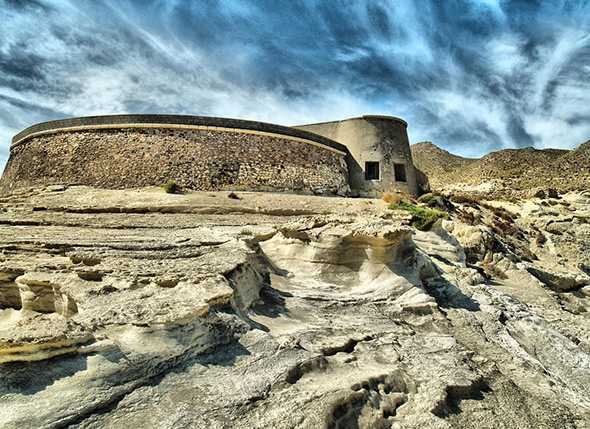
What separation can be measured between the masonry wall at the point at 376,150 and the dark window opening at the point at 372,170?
0.98 feet

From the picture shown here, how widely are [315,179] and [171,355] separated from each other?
15746 millimetres

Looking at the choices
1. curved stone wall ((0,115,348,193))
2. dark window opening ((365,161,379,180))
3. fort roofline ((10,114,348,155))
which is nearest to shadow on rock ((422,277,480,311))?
curved stone wall ((0,115,348,193))

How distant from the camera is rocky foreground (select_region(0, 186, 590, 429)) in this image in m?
3.86

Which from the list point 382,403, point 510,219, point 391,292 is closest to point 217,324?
point 382,403

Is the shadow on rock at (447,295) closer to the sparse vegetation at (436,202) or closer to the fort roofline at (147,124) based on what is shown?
the sparse vegetation at (436,202)

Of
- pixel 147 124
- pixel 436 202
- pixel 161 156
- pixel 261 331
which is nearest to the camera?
pixel 261 331

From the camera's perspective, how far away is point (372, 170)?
22.6m

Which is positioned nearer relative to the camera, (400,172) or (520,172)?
(400,172)

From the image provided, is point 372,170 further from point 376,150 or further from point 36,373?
point 36,373

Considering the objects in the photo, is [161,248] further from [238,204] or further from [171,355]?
[238,204]

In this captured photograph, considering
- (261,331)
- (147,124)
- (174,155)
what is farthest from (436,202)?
(261,331)

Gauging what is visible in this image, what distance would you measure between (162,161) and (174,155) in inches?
21.6

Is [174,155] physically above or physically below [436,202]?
above

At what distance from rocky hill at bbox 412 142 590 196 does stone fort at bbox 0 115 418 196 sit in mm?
15776
